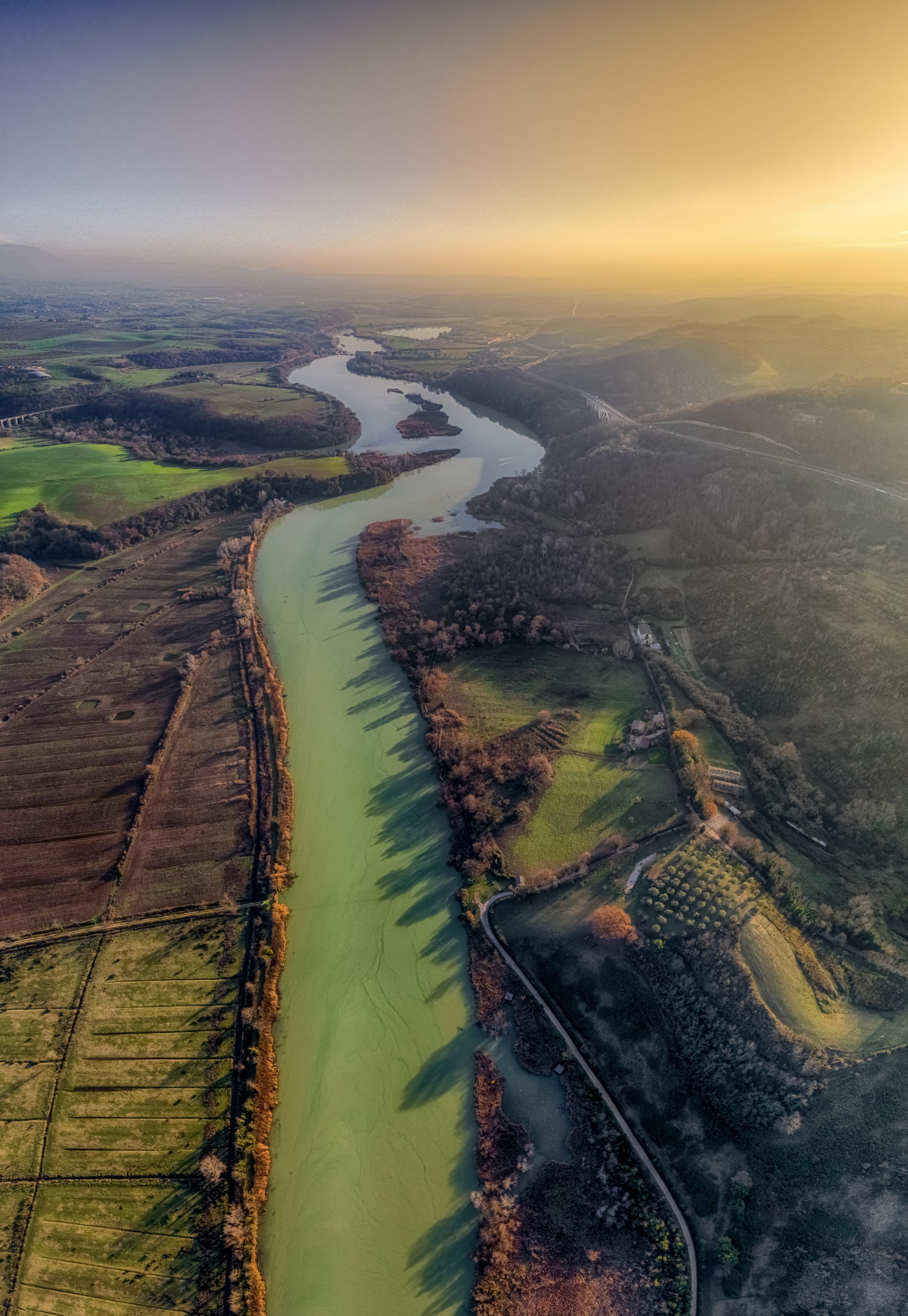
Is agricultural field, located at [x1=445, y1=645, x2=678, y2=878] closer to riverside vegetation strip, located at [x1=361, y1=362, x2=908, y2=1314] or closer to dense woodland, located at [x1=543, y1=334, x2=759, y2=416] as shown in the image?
riverside vegetation strip, located at [x1=361, y1=362, x2=908, y2=1314]

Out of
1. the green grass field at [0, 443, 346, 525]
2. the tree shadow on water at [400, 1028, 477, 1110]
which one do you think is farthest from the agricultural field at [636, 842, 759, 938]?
the green grass field at [0, 443, 346, 525]

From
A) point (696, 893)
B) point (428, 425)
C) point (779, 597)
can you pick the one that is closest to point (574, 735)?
point (696, 893)

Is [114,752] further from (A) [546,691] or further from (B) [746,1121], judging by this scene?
(B) [746,1121]

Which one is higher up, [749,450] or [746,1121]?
[749,450]

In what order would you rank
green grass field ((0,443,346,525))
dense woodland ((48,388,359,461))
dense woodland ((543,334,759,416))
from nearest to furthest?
1. green grass field ((0,443,346,525))
2. dense woodland ((48,388,359,461))
3. dense woodland ((543,334,759,416))

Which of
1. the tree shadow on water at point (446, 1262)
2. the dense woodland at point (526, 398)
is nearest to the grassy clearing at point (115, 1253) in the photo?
the tree shadow on water at point (446, 1262)

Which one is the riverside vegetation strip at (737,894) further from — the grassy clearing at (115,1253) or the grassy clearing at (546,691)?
the grassy clearing at (115,1253)
